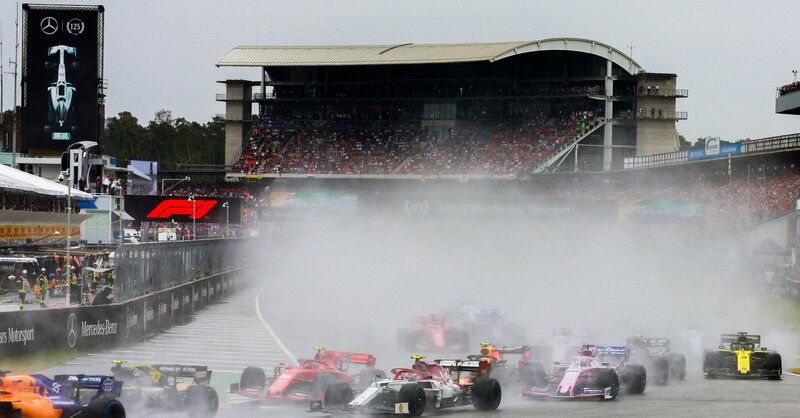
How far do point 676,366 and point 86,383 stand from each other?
15.2 m

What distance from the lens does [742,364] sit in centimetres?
2759

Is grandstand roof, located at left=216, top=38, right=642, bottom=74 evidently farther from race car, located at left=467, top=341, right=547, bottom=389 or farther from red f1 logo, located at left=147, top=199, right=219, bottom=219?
race car, located at left=467, top=341, right=547, bottom=389

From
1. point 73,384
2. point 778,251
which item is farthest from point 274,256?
point 73,384

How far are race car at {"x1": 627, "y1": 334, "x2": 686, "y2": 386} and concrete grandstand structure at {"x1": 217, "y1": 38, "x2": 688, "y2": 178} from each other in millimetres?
62931

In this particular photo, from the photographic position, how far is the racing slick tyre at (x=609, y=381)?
22750 mm

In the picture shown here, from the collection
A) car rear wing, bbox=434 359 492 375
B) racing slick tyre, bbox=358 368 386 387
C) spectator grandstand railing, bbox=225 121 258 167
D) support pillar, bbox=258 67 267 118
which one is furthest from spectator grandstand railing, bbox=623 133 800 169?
racing slick tyre, bbox=358 368 386 387

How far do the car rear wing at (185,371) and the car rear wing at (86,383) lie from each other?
148cm

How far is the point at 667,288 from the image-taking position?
6022 centimetres

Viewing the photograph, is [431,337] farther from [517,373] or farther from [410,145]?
[410,145]

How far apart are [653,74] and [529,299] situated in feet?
161

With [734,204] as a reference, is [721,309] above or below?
below

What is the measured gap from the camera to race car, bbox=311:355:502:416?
1922cm

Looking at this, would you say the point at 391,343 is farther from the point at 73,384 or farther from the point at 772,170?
the point at 772,170

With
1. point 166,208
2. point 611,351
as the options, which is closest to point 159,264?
point 611,351
